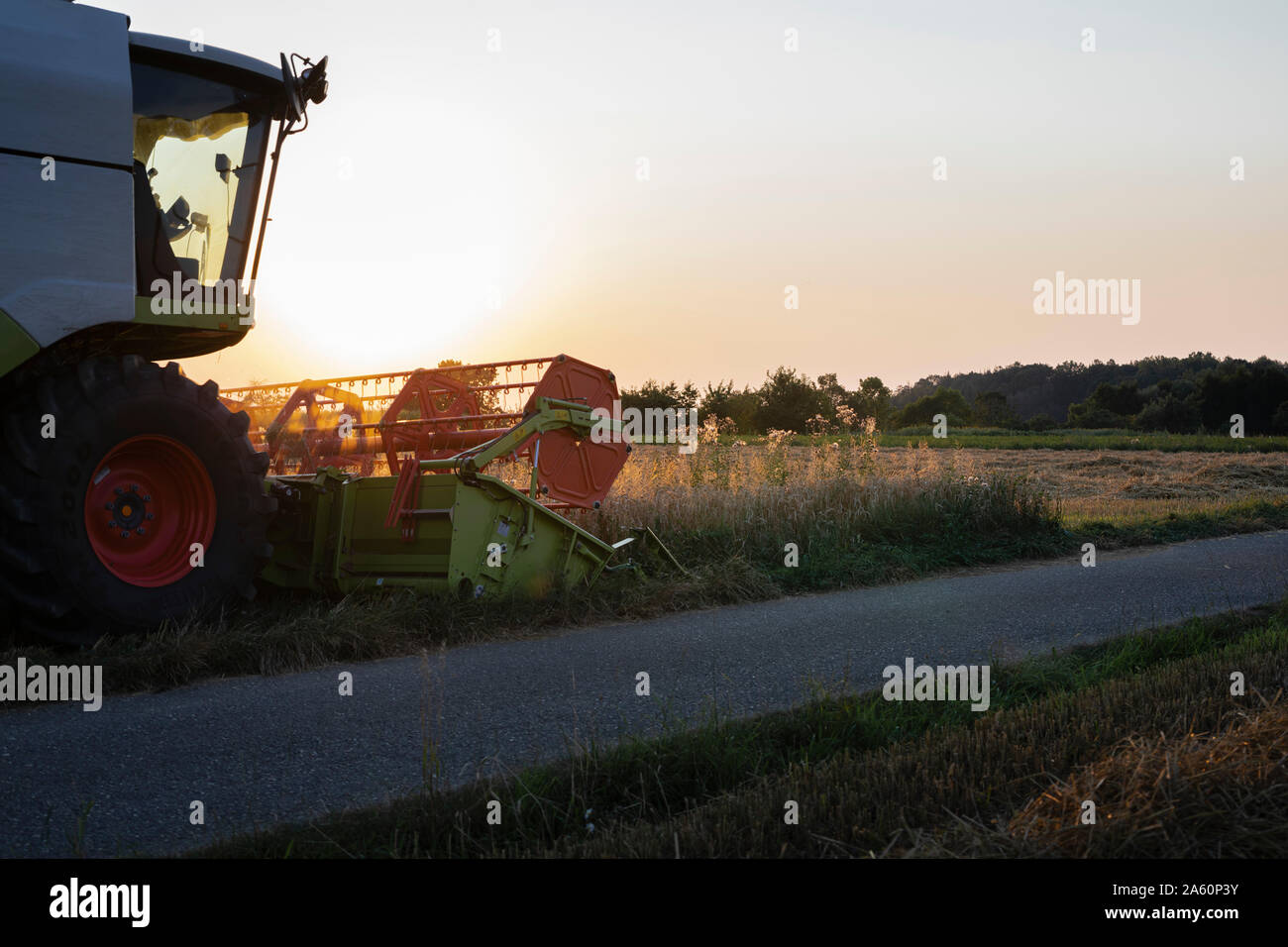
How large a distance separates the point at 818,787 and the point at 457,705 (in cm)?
213

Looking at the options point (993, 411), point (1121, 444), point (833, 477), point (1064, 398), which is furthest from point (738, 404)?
point (1064, 398)

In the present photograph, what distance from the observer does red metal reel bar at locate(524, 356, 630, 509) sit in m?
8.12

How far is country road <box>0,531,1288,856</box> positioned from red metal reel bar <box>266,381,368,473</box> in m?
3.14

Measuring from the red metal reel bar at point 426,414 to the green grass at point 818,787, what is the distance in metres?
4.76

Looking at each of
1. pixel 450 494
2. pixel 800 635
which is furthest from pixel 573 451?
pixel 800 635

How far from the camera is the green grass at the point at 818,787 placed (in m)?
2.90

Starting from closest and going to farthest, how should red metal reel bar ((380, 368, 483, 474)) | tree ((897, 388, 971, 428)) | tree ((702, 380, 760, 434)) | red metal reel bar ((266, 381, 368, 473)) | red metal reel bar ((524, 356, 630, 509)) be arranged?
red metal reel bar ((524, 356, 630, 509))
red metal reel bar ((380, 368, 483, 474))
red metal reel bar ((266, 381, 368, 473))
tree ((702, 380, 760, 434))
tree ((897, 388, 971, 428))

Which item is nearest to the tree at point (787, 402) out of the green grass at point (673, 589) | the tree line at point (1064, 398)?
the tree line at point (1064, 398)

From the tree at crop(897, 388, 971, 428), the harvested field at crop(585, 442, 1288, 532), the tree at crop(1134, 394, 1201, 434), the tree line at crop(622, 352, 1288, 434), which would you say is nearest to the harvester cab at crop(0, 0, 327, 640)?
the harvested field at crop(585, 442, 1288, 532)

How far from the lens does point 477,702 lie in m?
4.88

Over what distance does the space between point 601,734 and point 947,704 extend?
5.41 ft
